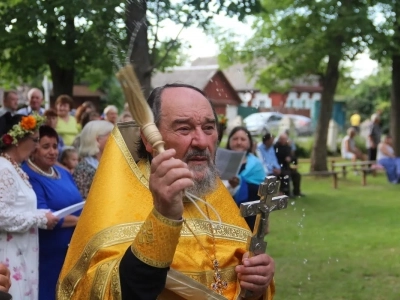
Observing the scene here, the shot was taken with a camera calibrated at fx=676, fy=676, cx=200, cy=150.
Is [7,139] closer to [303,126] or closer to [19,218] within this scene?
[19,218]

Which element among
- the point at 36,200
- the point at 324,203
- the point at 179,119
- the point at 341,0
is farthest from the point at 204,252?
the point at 341,0

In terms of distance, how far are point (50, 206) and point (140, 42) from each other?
1.60m

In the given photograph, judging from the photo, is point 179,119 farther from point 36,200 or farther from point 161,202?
point 36,200

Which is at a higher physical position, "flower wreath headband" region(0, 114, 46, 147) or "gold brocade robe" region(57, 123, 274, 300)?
"flower wreath headband" region(0, 114, 46, 147)

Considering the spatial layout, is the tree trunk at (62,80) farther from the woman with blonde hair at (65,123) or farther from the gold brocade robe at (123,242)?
the gold brocade robe at (123,242)

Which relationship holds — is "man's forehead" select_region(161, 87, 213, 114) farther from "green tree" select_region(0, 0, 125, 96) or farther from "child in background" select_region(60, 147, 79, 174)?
"child in background" select_region(60, 147, 79, 174)

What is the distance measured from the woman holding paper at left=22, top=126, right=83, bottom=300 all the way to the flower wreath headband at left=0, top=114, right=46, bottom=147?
27 centimetres

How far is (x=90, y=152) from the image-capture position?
6.22 meters

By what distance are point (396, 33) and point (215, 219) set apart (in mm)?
16381

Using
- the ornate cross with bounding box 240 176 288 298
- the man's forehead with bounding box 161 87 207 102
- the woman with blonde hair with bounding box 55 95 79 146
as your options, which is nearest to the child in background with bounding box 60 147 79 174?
the woman with blonde hair with bounding box 55 95 79 146

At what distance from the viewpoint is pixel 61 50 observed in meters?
11.9

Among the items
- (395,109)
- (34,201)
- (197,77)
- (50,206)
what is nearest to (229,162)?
(50,206)

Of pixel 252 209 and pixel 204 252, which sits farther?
pixel 204 252

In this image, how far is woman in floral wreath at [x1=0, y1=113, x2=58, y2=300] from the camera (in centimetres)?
473
